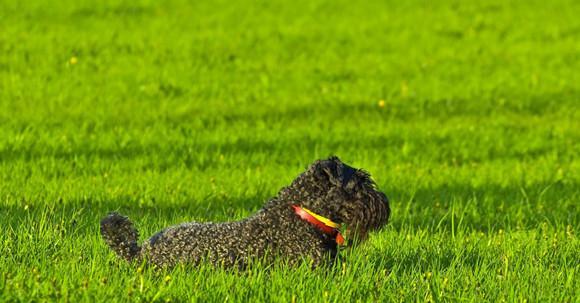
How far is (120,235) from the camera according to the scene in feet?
21.9

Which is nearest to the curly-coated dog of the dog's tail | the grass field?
the dog's tail

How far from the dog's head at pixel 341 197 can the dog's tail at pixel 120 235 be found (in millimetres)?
934

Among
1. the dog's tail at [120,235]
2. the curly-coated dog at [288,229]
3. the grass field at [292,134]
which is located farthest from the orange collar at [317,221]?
the dog's tail at [120,235]

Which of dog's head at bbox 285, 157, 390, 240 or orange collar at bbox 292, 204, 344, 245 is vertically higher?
dog's head at bbox 285, 157, 390, 240

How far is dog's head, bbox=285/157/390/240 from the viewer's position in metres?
6.62

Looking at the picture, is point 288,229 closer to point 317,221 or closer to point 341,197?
point 317,221

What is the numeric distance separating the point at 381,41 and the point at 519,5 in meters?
4.47

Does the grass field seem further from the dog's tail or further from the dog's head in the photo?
the dog's head

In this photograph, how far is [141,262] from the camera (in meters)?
6.70

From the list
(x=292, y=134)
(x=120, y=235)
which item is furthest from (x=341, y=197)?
(x=292, y=134)

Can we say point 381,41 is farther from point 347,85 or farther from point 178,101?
point 178,101

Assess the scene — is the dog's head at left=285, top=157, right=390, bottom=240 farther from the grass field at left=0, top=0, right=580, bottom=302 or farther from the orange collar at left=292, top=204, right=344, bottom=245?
the grass field at left=0, top=0, right=580, bottom=302

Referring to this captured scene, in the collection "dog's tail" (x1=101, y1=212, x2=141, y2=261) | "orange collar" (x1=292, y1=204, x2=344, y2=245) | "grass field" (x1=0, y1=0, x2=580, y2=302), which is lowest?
"grass field" (x1=0, y1=0, x2=580, y2=302)

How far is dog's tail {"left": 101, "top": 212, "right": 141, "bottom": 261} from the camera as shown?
6.62m
